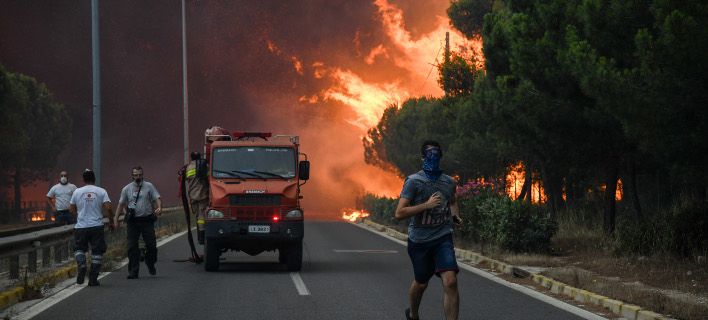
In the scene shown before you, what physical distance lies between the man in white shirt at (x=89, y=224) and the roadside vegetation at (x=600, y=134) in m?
7.33

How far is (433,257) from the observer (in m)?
9.93

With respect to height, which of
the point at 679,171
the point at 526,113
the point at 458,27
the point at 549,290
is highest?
the point at 458,27

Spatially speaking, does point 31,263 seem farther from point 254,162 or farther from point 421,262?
point 421,262

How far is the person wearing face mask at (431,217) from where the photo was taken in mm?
9641

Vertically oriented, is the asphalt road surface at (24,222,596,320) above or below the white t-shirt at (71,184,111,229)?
below

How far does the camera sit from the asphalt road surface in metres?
12.7

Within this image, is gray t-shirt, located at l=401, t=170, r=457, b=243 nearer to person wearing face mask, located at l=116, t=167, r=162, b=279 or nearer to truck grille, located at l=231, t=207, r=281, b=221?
person wearing face mask, located at l=116, t=167, r=162, b=279

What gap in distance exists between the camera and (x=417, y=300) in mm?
10109

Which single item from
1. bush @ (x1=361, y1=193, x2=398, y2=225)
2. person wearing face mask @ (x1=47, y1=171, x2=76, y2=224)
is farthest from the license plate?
bush @ (x1=361, y1=193, x2=398, y2=225)

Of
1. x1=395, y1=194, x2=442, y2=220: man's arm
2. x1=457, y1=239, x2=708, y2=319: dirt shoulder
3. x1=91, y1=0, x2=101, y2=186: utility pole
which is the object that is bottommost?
x1=457, y1=239, x2=708, y2=319: dirt shoulder

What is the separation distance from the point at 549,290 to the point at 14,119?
1725 inches

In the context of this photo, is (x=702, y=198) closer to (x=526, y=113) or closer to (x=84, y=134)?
(x=526, y=113)

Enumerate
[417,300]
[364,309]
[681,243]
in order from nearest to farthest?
[417,300] → [364,309] → [681,243]

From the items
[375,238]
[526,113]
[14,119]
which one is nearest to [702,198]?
[526,113]
